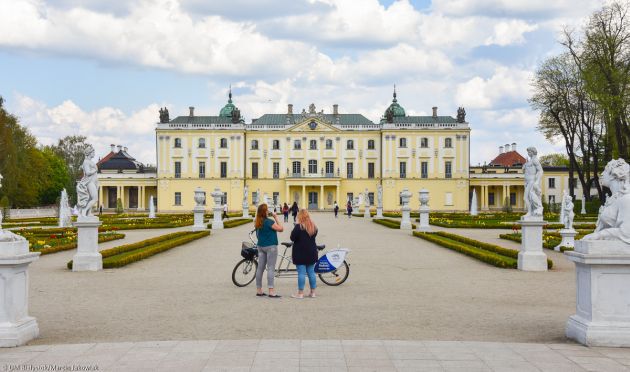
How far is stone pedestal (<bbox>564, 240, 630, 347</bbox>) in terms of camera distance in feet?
21.8

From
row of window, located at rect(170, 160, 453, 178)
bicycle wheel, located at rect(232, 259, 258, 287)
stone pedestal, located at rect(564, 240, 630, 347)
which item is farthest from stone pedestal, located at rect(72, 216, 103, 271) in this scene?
row of window, located at rect(170, 160, 453, 178)

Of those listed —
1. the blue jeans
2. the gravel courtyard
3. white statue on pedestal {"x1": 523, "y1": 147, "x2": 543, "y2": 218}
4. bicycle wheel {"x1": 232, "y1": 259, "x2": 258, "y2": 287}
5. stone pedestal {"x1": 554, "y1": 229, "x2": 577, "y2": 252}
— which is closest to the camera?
the gravel courtyard

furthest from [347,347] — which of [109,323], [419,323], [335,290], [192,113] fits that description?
[192,113]

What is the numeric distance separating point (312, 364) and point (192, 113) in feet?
246

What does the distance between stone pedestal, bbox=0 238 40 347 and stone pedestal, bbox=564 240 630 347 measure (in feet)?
19.6

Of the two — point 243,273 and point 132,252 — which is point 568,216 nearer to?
point 243,273

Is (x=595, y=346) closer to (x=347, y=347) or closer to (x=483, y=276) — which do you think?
(x=347, y=347)

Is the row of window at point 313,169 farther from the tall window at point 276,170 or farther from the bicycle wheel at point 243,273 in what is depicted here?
the bicycle wheel at point 243,273

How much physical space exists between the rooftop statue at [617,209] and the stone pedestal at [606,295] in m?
0.10

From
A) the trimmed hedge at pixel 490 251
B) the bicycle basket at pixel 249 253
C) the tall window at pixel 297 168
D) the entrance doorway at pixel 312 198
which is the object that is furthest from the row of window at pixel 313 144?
the bicycle basket at pixel 249 253

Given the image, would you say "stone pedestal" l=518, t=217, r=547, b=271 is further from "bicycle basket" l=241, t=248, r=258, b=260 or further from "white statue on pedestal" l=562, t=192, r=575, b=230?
"bicycle basket" l=241, t=248, r=258, b=260

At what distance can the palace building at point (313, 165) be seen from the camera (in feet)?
241

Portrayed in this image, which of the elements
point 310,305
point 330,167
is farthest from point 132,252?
point 330,167

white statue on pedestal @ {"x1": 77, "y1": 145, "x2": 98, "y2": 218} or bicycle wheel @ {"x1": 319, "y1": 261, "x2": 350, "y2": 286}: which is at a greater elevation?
white statue on pedestal @ {"x1": 77, "y1": 145, "x2": 98, "y2": 218}
